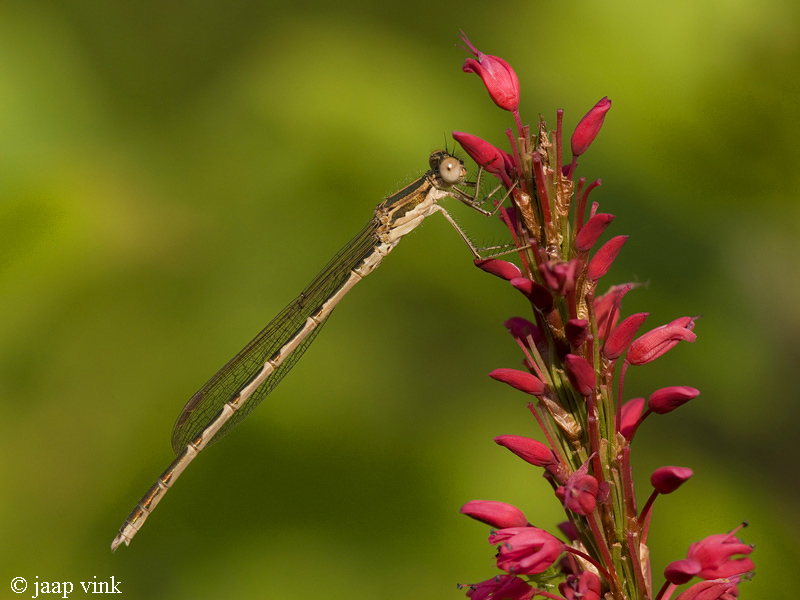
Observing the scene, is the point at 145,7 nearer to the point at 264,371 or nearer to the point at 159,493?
the point at 264,371

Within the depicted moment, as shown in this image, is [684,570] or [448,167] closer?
[684,570]

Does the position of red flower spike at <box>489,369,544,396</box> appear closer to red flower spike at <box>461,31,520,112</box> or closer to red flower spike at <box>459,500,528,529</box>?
red flower spike at <box>459,500,528,529</box>

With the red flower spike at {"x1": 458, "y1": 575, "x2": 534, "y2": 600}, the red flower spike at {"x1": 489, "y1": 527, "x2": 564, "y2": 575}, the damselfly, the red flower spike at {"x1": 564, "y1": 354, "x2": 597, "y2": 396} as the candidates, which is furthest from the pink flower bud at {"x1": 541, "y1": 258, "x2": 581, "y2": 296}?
the damselfly

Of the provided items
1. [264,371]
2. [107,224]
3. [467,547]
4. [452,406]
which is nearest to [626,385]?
[452,406]

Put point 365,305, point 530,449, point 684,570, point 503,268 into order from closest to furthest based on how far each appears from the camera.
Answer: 1. point 684,570
2. point 530,449
3. point 503,268
4. point 365,305

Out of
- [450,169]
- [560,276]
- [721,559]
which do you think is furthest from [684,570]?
[450,169]

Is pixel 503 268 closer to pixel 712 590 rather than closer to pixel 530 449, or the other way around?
pixel 530 449
